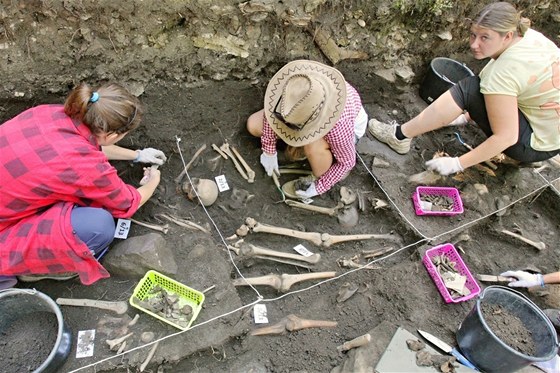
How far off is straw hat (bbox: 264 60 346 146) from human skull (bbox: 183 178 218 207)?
0.74 m

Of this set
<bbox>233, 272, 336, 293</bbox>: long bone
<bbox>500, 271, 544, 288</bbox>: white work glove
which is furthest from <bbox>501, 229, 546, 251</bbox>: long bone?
<bbox>233, 272, 336, 293</bbox>: long bone

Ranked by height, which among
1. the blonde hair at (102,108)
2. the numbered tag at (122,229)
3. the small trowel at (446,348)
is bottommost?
the small trowel at (446,348)

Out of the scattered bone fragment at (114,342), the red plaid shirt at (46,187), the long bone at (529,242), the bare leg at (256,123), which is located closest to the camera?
the red plaid shirt at (46,187)

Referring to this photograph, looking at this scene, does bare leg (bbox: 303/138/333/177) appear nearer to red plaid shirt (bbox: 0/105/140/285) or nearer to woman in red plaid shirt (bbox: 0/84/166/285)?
woman in red plaid shirt (bbox: 0/84/166/285)

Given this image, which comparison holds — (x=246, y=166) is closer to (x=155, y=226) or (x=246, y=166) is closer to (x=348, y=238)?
(x=155, y=226)

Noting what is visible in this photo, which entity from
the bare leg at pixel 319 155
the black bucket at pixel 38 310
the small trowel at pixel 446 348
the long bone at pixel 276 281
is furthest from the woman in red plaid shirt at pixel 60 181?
the small trowel at pixel 446 348

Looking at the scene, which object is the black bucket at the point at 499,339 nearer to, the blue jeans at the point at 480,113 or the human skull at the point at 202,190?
the blue jeans at the point at 480,113

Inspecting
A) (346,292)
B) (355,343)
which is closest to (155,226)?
(346,292)

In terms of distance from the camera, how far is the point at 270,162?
3887 mm

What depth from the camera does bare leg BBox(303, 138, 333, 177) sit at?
3560mm

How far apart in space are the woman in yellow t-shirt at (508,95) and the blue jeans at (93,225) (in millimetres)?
2779

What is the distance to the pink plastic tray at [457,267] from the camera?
3402 millimetres

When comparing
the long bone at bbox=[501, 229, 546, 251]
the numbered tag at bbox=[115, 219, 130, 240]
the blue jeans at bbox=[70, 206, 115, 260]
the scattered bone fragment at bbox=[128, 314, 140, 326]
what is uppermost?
the blue jeans at bbox=[70, 206, 115, 260]

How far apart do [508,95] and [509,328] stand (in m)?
1.74
